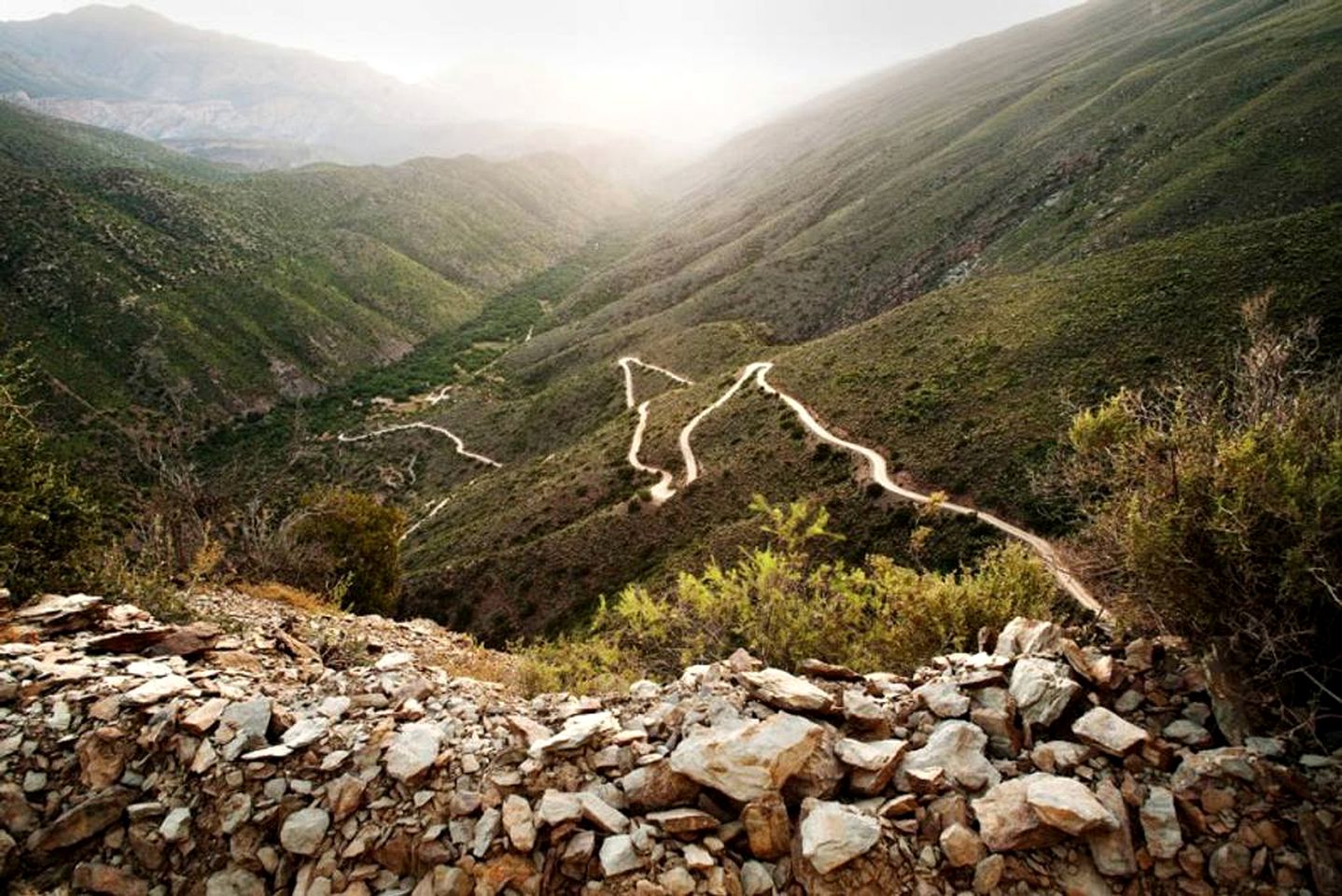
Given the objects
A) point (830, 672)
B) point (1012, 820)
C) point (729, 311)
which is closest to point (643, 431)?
point (729, 311)

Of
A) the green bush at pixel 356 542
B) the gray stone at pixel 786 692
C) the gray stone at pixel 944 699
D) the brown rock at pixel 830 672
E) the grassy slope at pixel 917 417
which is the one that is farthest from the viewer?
the grassy slope at pixel 917 417

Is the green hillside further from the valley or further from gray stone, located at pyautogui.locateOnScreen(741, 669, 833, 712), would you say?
gray stone, located at pyautogui.locateOnScreen(741, 669, 833, 712)

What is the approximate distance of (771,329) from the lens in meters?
72.5

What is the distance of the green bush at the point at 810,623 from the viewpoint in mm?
10891

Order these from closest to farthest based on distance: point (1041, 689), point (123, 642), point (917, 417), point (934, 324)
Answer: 1. point (1041, 689)
2. point (123, 642)
3. point (917, 417)
4. point (934, 324)

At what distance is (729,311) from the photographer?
3145 inches

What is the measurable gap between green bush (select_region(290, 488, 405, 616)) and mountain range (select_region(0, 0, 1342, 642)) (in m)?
9.36

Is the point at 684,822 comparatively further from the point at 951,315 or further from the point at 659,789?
the point at 951,315

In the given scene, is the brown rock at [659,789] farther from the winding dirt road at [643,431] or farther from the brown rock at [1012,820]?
the winding dirt road at [643,431]

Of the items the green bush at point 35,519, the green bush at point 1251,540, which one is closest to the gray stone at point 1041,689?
the green bush at point 1251,540

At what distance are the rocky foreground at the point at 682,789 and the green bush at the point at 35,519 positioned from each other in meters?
3.60

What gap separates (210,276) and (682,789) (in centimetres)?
10859

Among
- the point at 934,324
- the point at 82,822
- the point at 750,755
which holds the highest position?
the point at 82,822

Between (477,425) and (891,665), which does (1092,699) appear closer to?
(891,665)
